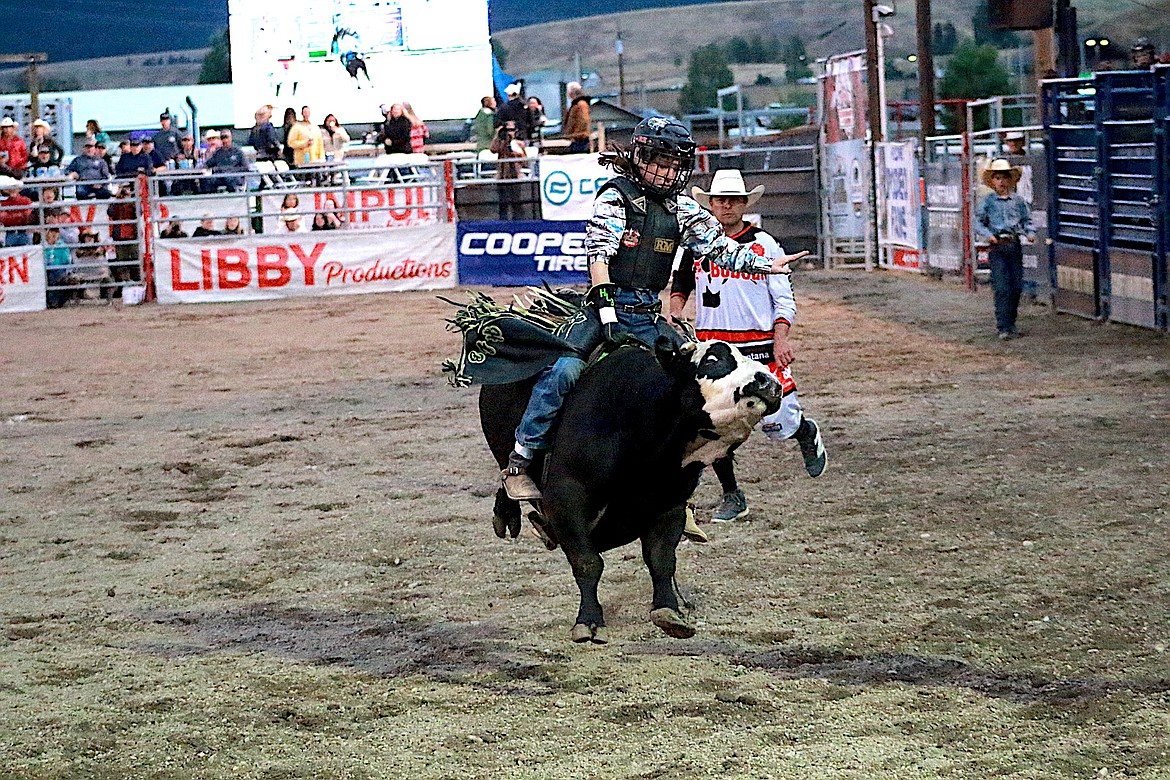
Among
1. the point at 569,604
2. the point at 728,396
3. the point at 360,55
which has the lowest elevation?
the point at 569,604

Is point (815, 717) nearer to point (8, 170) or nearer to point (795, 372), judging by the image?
point (795, 372)

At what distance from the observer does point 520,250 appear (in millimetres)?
21578

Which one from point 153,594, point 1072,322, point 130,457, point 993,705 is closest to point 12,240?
point 130,457

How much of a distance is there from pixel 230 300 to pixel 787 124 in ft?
107

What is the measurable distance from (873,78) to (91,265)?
11309mm

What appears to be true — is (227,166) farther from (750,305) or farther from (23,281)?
(750,305)

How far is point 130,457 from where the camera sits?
10.4 m

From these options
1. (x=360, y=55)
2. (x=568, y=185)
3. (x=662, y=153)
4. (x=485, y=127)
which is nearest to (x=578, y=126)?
(x=485, y=127)

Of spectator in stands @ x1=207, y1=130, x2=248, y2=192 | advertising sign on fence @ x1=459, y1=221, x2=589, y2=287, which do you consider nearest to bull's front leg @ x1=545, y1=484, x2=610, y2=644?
advertising sign on fence @ x1=459, y1=221, x2=589, y2=287

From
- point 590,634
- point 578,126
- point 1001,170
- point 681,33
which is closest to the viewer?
point 590,634

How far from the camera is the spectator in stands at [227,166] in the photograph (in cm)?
2222

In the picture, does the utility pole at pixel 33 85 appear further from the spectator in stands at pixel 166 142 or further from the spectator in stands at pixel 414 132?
the spectator in stands at pixel 414 132

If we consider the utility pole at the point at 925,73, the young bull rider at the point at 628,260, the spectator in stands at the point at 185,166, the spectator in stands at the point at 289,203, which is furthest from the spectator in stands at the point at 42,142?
the young bull rider at the point at 628,260

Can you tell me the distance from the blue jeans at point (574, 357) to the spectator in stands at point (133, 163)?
702 inches
